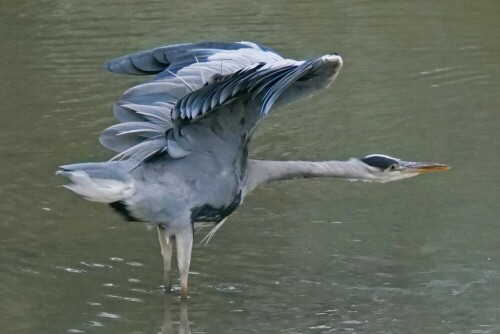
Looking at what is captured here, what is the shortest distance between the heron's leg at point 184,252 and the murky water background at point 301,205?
15 cm

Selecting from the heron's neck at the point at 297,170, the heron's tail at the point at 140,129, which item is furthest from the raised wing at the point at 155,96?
the heron's neck at the point at 297,170

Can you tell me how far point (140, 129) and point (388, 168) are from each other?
1.57 m

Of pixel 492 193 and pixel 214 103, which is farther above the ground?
pixel 214 103

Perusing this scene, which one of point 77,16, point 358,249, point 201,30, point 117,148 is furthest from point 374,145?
point 77,16

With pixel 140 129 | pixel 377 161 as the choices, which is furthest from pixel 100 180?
pixel 377 161

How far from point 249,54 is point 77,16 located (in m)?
7.06

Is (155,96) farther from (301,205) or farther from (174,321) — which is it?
(301,205)

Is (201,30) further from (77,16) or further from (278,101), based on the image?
(278,101)

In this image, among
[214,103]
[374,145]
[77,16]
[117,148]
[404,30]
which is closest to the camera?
[214,103]

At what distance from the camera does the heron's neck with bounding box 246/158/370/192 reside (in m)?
7.14

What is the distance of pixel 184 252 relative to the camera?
6801mm

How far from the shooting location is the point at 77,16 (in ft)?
45.1

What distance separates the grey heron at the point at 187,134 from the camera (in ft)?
21.2

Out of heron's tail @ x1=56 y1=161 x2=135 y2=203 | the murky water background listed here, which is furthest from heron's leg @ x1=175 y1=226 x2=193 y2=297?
heron's tail @ x1=56 y1=161 x2=135 y2=203
